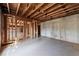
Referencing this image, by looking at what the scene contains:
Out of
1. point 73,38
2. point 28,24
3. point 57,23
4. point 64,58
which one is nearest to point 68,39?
point 73,38

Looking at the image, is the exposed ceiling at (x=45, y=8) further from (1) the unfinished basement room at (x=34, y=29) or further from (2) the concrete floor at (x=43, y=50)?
(2) the concrete floor at (x=43, y=50)

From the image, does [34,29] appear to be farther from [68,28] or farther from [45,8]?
[45,8]

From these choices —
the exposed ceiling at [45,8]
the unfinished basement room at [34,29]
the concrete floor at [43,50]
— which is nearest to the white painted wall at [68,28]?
the unfinished basement room at [34,29]

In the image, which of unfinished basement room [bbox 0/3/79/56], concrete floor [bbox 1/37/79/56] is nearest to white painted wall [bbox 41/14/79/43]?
unfinished basement room [bbox 0/3/79/56]

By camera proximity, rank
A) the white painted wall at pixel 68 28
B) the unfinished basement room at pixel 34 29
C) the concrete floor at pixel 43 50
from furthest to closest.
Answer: the white painted wall at pixel 68 28 < the unfinished basement room at pixel 34 29 < the concrete floor at pixel 43 50

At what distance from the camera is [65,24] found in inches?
316

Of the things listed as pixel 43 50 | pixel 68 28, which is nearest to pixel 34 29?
pixel 68 28

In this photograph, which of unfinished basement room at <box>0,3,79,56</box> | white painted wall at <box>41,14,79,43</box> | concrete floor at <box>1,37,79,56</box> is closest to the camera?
concrete floor at <box>1,37,79,56</box>

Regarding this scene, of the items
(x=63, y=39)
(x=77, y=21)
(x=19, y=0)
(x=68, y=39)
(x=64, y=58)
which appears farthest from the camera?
(x=63, y=39)

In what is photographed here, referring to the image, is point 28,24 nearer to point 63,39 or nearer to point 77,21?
point 63,39

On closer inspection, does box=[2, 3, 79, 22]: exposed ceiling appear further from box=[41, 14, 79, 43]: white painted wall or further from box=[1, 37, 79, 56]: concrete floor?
box=[1, 37, 79, 56]: concrete floor

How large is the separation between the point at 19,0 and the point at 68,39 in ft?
21.8

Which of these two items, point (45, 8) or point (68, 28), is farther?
point (68, 28)

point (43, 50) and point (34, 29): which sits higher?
point (34, 29)
